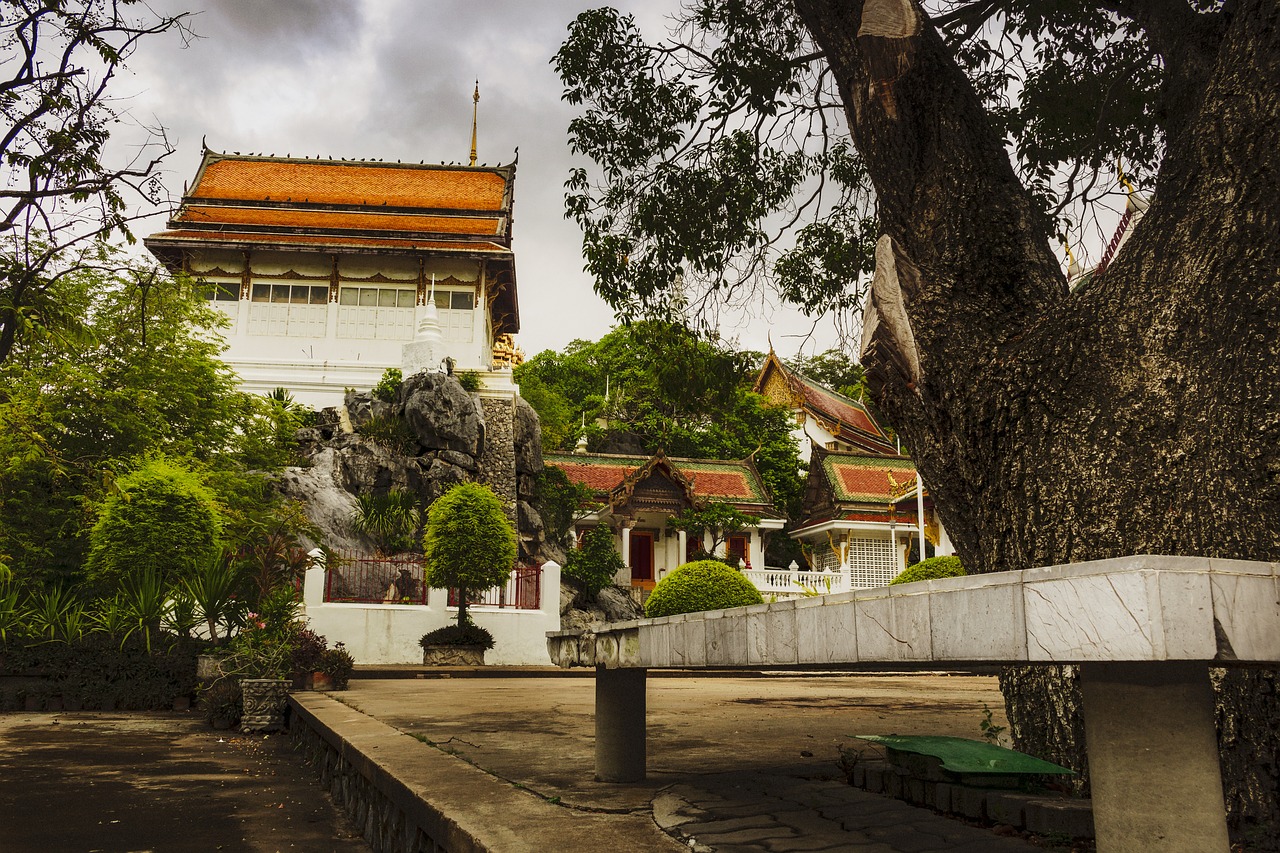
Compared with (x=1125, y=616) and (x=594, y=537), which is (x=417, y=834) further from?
(x=594, y=537)

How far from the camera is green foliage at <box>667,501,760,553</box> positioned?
95.7 feet

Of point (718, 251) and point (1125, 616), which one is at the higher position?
point (718, 251)

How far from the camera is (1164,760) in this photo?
139 centimetres

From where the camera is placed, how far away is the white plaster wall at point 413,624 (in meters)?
16.9

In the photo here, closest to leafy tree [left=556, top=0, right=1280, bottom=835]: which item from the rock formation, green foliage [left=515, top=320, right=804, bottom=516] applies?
the rock formation

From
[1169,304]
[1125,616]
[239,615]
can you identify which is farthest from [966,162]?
[239,615]

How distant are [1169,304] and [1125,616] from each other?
76.2 inches

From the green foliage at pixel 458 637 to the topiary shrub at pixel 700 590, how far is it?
3.40m

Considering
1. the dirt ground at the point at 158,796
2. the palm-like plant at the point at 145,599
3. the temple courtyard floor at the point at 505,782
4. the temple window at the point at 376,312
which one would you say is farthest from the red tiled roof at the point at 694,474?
the dirt ground at the point at 158,796

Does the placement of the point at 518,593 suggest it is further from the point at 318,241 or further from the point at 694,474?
the point at 318,241

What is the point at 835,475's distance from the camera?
32000 mm

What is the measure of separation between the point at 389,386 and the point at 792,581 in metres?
13.2

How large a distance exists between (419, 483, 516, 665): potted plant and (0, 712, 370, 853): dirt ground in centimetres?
988

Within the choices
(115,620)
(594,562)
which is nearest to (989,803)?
(115,620)
